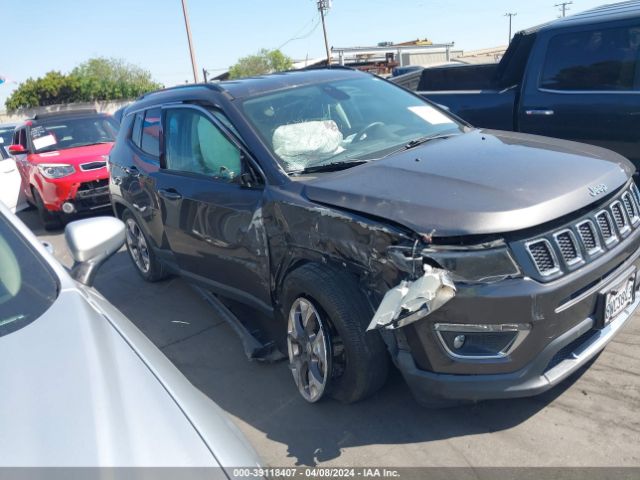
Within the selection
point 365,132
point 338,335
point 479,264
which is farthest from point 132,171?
point 479,264

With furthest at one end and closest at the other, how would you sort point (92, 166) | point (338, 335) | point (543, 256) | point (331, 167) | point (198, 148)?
1. point (92, 166)
2. point (198, 148)
3. point (331, 167)
4. point (338, 335)
5. point (543, 256)

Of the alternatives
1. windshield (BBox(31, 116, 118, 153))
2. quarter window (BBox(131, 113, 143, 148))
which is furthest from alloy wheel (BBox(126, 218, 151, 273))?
windshield (BBox(31, 116, 118, 153))

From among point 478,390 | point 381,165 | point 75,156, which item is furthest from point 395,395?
point 75,156

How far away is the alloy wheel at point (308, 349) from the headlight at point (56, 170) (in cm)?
659

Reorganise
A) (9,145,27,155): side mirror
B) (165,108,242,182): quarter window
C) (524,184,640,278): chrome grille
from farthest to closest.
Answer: (9,145,27,155): side mirror, (165,108,242,182): quarter window, (524,184,640,278): chrome grille

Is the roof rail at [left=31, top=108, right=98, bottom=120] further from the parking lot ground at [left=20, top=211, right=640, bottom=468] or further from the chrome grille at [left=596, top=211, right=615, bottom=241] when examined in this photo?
the chrome grille at [left=596, top=211, right=615, bottom=241]

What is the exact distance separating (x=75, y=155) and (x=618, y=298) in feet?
26.8

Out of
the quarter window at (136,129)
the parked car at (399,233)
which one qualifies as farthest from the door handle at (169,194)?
the quarter window at (136,129)

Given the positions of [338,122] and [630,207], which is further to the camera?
[338,122]

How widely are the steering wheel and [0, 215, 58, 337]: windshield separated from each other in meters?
2.12

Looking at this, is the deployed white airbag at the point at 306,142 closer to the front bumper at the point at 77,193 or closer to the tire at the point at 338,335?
the tire at the point at 338,335

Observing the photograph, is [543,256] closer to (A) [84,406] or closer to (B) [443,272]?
(B) [443,272]

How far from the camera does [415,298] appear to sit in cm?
249

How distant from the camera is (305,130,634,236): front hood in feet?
8.45
